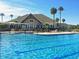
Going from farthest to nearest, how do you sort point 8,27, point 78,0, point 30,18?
point 30,18, point 8,27, point 78,0

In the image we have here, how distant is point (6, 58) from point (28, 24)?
34358mm

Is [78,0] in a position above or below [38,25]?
above

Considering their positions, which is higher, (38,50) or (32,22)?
(32,22)

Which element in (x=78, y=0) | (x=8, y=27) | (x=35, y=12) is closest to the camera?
(x=78, y=0)

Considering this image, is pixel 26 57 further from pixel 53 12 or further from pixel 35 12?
pixel 53 12

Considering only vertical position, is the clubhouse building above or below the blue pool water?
above

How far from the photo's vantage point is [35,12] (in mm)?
55688

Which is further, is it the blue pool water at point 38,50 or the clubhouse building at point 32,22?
the clubhouse building at point 32,22

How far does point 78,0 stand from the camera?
34594mm

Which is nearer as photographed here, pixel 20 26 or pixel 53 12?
pixel 20 26

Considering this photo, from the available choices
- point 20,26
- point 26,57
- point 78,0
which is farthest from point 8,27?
point 26,57

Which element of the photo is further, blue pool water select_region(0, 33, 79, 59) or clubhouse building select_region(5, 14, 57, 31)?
clubhouse building select_region(5, 14, 57, 31)

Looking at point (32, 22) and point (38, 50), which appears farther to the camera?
point (32, 22)

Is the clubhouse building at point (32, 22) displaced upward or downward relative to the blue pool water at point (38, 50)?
upward
